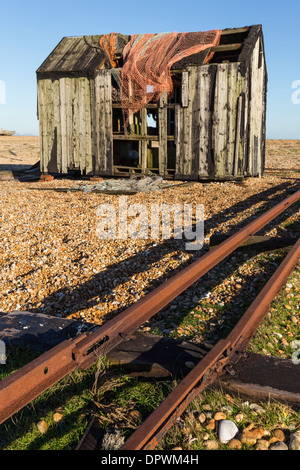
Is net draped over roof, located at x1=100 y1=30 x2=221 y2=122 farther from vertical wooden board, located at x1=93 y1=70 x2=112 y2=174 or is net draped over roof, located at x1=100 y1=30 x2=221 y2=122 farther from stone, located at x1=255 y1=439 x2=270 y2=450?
stone, located at x1=255 y1=439 x2=270 y2=450

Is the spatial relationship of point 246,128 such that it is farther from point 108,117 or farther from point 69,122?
point 69,122

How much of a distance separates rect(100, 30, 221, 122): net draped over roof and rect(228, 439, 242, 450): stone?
12088 mm

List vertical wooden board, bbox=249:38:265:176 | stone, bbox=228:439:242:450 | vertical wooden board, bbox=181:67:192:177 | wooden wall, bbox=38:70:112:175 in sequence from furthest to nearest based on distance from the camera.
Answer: wooden wall, bbox=38:70:112:175 < vertical wooden board, bbox=249:38:265:176 < vertical wooden board, bbox=181:67:192:177 < stone, bbox=228:439:242:450

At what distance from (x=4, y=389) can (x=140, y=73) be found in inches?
492

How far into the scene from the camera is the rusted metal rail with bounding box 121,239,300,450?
176cm

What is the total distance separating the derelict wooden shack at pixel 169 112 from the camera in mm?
12383

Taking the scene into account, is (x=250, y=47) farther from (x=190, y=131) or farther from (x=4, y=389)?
(x=4, y=389)

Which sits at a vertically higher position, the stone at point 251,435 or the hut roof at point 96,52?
the hut roof at point 96,52

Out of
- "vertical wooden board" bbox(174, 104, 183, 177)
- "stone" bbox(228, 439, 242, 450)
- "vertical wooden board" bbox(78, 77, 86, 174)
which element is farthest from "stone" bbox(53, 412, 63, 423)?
"vertical wooden board" bbox(78, 77, 86, 174)

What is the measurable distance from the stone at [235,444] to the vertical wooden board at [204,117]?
1127cm

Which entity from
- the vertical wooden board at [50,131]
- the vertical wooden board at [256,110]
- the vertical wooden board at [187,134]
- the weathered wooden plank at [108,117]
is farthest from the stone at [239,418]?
the vertical wooden board at [50,131]

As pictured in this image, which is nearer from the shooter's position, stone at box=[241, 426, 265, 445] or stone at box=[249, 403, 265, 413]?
stone at box=[241, 426, 265, 445]

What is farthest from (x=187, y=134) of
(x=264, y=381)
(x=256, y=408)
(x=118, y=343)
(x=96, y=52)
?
(x=256, y=408)

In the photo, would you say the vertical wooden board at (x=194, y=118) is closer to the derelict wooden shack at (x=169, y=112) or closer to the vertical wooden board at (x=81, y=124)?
the derelict wooden shack at (x=169, y=112)
